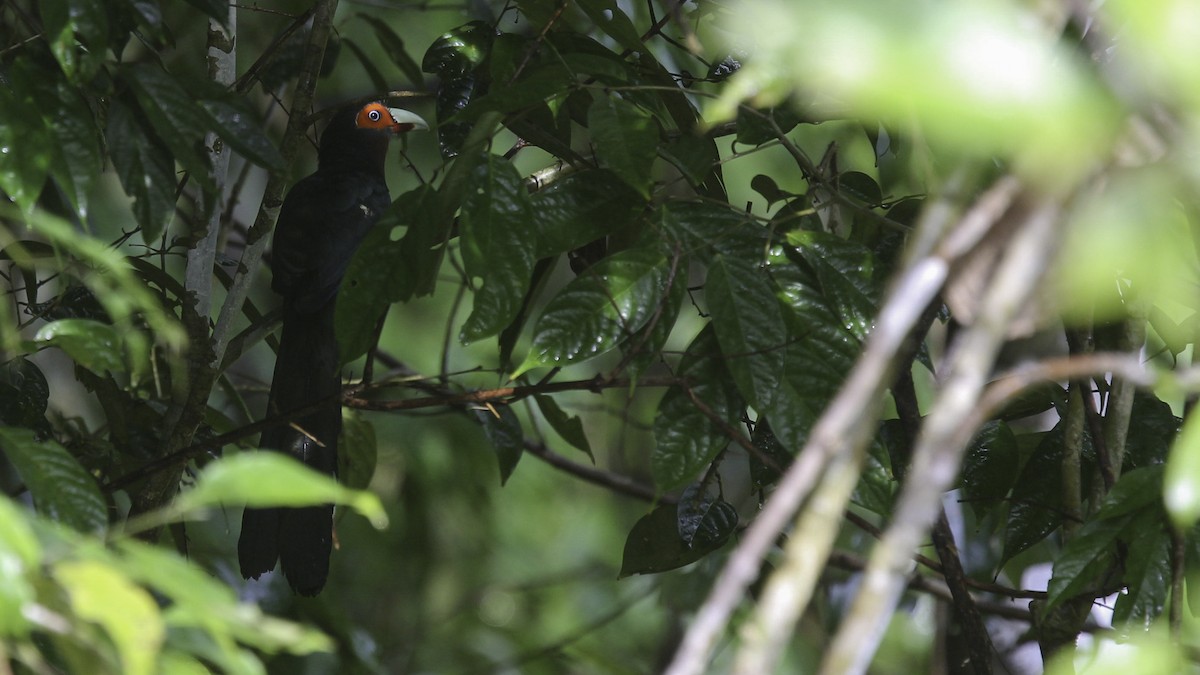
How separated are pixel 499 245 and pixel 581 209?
0.22 meters

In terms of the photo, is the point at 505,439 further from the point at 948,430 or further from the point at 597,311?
the point at 948,430

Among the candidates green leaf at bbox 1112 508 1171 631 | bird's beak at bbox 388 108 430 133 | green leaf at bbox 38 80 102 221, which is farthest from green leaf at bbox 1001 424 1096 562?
bird's beak at bbox 388 108 430 133

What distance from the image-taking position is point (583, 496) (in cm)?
712

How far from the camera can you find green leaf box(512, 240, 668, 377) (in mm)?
1634

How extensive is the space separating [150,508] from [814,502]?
5.61ft

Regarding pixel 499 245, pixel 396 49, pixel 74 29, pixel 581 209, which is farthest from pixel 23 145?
pixel 396 49

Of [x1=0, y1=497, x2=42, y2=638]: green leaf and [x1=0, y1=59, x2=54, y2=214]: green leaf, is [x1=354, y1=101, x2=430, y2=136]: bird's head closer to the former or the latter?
[x1=0, y1=59, x2=54, y2=214]: green leaf

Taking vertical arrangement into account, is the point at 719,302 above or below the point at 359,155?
below

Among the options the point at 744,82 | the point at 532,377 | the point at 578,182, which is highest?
the point at 532,377

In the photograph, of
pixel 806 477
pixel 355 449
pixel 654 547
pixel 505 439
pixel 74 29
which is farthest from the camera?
pixel 355 449

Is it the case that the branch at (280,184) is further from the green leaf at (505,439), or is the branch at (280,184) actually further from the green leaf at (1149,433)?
the green leaf at (1149,433)

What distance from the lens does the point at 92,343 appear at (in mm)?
1352

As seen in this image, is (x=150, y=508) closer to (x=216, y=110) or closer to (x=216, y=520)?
(x=216, y=110)

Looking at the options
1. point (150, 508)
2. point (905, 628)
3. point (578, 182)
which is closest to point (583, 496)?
point (905, 628)
